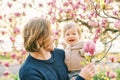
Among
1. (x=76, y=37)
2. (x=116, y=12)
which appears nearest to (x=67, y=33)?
(x=76, y=37)

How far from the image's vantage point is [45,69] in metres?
2.26

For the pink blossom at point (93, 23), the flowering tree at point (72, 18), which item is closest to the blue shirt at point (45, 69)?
the flowering tree at point (72, 18)

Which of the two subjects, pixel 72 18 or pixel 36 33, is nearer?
pixel 36 33

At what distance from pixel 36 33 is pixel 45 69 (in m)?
0.24

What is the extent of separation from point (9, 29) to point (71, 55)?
2.67m

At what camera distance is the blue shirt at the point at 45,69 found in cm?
217

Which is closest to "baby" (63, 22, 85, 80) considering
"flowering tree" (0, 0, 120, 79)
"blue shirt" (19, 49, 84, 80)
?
"blue shirt" (19, 49, 84, 80)

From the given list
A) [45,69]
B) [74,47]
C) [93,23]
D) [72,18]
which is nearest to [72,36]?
[74,47]

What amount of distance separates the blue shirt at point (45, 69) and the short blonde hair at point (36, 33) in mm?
91

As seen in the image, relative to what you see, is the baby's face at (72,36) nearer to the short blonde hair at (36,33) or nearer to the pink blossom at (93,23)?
the short blonde hair at (36,33)

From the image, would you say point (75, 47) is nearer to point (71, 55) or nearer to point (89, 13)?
point (71, 55)

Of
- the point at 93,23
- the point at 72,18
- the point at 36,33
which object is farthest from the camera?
the point at 72,18

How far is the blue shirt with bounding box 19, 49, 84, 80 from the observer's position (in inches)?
85.5

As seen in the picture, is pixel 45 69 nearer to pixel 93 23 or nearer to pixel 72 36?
pixel 72 36
